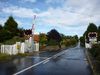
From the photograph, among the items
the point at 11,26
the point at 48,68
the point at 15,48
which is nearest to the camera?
the point at 48,68

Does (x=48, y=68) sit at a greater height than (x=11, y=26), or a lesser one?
lesser

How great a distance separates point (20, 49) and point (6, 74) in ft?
76.5

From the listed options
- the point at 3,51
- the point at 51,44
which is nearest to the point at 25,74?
the point at 3,51

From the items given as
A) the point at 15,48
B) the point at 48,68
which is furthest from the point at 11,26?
the point at 48,68

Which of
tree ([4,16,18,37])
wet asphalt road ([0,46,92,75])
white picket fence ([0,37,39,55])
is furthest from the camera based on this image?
tree ([4,16,18,37])

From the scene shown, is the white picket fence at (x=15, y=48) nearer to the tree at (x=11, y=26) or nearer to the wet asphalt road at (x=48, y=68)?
the wet asphalt road at (x=48, y=68)

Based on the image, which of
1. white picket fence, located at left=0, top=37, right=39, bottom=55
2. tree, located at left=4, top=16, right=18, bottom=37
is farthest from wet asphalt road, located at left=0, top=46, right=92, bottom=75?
tree, located at left=4, top=16, right=18, bottom=37

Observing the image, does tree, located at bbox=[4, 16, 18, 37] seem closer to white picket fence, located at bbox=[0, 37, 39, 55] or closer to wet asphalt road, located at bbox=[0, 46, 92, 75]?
white picket fence, located at bbox=[0, 37, 39, 55]

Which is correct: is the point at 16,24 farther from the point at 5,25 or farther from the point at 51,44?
the point at 51,44

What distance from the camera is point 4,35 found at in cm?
7175

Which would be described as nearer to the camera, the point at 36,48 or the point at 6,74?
the point at 6,74

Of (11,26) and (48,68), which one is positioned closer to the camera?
(48,68)

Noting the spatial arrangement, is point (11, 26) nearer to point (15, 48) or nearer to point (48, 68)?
point (15, 48)

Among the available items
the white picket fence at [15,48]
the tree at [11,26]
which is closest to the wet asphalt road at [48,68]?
the white picket fence at [15,48]
